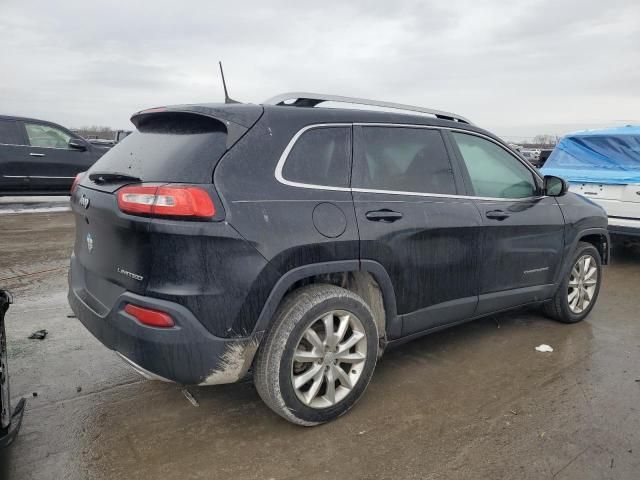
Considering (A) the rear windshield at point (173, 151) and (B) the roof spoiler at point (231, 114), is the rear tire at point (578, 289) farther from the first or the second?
(A) the rear windshield at point (173, 151)

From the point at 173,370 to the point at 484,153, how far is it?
8.87 feet


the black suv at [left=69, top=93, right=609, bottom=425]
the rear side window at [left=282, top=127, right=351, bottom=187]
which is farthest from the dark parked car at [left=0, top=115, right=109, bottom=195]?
the rear side window at [left=282, top=127, right=351, bottom=187]

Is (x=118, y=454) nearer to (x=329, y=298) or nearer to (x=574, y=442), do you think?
(x=329, y=298)

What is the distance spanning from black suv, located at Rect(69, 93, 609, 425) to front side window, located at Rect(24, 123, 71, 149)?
8.25 metres

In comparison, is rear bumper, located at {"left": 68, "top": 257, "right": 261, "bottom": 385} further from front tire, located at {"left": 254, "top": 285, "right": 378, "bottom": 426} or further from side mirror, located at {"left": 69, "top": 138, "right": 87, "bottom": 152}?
side mirror, located at {"left": 69, "top": 138, "right": 87, "bottom": 152}

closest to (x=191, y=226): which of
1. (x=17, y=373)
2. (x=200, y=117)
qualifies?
(x=200, y=117)

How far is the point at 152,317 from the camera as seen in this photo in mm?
2381

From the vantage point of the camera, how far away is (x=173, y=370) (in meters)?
2.41

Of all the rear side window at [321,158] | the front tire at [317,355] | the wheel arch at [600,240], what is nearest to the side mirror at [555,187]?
the wheel arch at [600,240]

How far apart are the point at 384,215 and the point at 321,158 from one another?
495mm

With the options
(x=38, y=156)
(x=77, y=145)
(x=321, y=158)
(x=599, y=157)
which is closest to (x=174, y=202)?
(x=321, y=158)

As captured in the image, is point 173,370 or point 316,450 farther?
point 316,450

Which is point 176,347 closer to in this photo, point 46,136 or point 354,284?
point 354,284

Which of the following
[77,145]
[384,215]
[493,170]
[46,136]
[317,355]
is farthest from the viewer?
[77,145]
